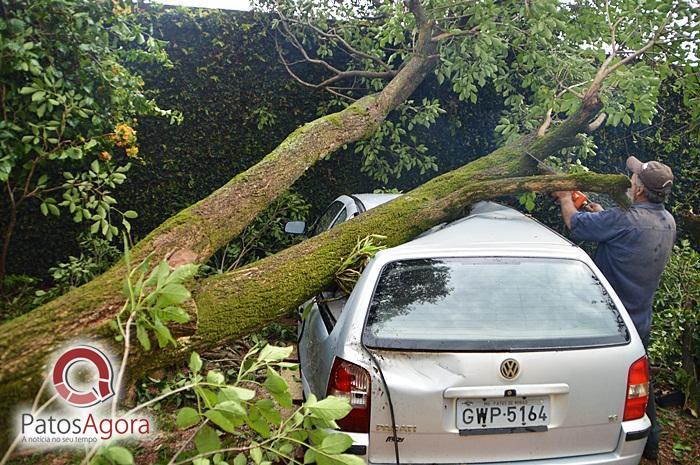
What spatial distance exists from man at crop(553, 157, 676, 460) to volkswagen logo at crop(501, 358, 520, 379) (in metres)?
1.42

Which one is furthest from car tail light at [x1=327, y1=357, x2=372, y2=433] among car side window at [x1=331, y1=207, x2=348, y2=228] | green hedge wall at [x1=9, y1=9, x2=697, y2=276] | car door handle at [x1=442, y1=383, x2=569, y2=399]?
green hedge wall at [x1=9, y1=9, x2=697, y2=276]

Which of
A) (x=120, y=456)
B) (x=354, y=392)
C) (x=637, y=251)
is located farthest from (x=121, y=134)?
(x=637, y=251)

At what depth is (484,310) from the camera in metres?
2.46

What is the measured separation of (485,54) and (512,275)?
281 centimetres

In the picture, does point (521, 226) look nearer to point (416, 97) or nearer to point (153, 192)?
point (416, 97)

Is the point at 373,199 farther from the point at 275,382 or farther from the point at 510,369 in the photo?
the point at 275,382

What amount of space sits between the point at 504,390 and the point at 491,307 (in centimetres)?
39

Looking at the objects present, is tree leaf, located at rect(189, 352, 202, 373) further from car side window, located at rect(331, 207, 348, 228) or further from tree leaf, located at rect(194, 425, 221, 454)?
car side window, located at rect(331, 207, 348, 228)

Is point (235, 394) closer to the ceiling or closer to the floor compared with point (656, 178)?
closer to the floor

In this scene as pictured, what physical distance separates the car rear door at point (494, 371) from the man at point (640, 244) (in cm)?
86

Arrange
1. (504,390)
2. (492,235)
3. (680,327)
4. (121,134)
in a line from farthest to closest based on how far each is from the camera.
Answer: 1. (680,327)
2. (121,134)
3. (492,235)
4. (504,390)

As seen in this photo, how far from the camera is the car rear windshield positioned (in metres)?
2.34

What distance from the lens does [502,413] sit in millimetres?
2264

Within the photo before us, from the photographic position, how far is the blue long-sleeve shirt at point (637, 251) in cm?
325
